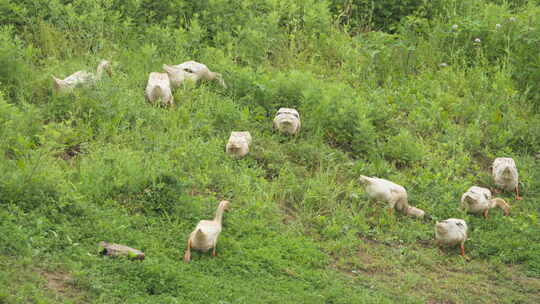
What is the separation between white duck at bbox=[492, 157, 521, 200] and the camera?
8.22 m

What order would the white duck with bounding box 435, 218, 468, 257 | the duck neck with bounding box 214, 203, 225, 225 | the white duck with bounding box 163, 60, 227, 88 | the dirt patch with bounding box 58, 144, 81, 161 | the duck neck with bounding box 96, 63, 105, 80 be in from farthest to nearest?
1. the white duck with bounding box 163, 60, 227, 88
2. the duck neck with bounding box 96, 63, 105, 80
3. the dirt patch with bounding box 58, 144, 81, 161
4. the white duck with bounding box 435, 218, 468, 257
5. the duck neck with bounding box 214, 203, 225, 225

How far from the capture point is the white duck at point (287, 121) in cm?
848

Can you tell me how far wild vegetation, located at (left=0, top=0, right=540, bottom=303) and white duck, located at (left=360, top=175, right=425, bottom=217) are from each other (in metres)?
0.10

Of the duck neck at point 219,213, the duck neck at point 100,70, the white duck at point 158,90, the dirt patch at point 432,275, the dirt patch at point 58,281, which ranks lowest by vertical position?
the dirt patch at point 432,275

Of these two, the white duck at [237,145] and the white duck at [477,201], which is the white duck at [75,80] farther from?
the white duck at [477,201]

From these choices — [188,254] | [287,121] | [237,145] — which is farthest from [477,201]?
[188,254]

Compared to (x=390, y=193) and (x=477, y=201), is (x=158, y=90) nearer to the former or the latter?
(x=390, y=193)

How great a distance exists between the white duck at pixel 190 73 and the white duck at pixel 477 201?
318 cm

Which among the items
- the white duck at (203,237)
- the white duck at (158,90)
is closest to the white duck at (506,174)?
the white duck at (203,237)

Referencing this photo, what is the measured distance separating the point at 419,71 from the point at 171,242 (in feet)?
17.4

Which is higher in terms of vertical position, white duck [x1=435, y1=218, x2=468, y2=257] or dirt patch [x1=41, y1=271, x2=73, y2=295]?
dirt patch [x1=41, y1=271, x2=73, y2=295]

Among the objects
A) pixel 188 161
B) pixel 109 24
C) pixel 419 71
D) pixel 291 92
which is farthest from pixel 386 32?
pixel 188 161

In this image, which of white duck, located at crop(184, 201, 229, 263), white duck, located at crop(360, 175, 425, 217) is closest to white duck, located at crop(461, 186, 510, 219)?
white duck, located at crop(360, 175, 425, 217)

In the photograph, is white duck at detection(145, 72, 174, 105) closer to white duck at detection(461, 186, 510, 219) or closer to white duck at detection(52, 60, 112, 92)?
white duck at detection(52, 60, 112, 92)
